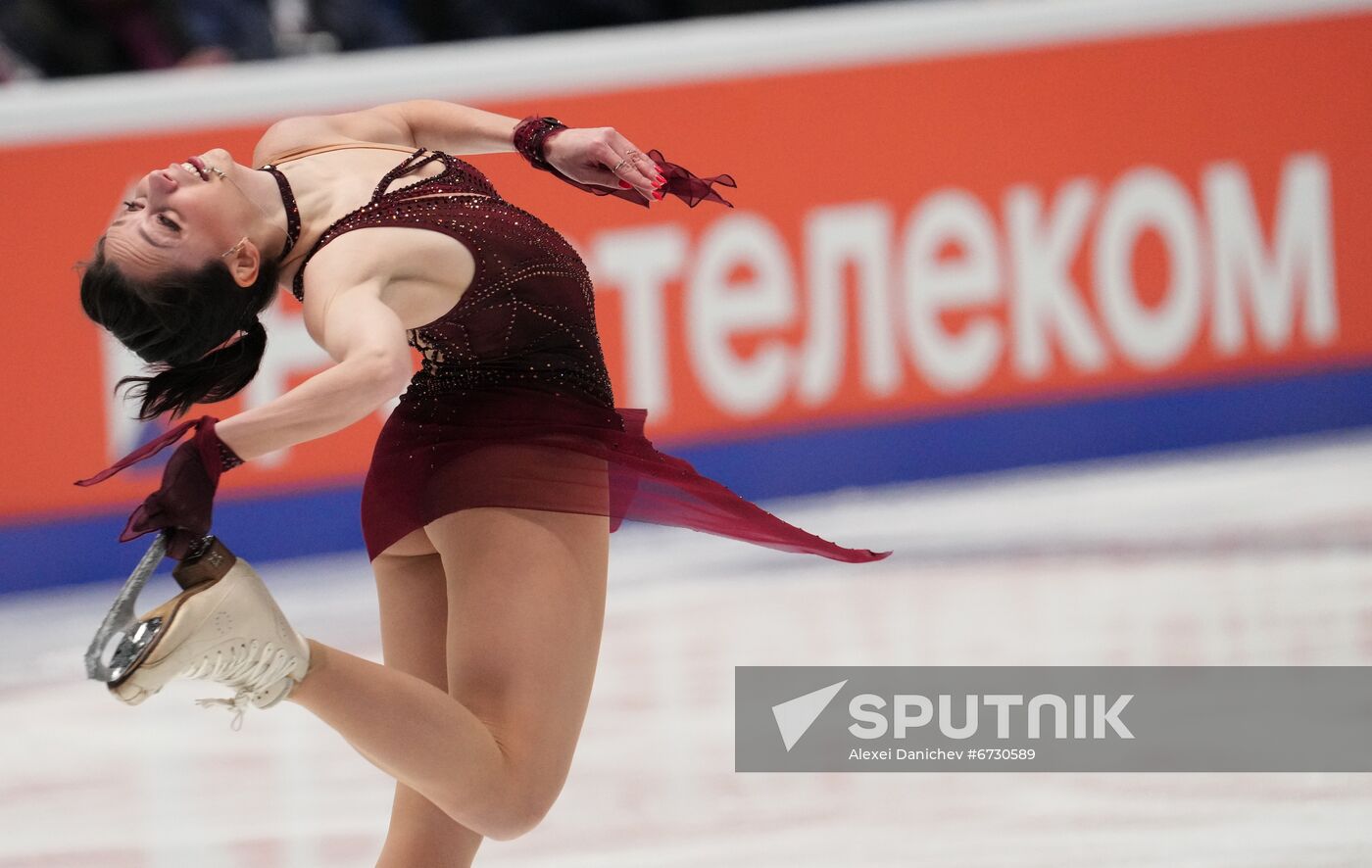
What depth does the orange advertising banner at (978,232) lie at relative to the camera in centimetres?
561

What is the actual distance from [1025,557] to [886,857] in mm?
2298

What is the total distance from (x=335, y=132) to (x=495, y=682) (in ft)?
2.65

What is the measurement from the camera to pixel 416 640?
244 centimetres

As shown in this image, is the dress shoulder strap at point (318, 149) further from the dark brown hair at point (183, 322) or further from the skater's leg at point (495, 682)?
the skater's leg at point (495, 682)

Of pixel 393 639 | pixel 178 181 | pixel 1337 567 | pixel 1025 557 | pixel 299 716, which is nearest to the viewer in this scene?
pixel 178 181

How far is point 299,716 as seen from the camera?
161 inches

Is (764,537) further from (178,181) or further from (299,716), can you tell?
(299,716)

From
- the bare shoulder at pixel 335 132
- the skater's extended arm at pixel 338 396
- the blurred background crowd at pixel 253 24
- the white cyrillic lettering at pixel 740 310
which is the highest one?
the blurred background crowd at pixel 253 24

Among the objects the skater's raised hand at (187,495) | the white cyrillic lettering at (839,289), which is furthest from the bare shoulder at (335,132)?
the white cyrillic lettering at (839,289)

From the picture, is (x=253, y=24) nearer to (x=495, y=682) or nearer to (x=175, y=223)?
(x=175, y=223)

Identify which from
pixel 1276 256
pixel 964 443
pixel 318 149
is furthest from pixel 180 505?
pixel 1276 256

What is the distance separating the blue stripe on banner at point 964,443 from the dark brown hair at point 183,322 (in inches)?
120

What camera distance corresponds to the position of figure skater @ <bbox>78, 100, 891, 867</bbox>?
1.95m

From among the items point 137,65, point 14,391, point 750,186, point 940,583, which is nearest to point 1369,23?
point 750,186
